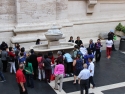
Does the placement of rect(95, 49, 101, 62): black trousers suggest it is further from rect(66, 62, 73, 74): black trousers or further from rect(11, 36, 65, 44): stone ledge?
rect(11, 36, 65, 44): stone ledge

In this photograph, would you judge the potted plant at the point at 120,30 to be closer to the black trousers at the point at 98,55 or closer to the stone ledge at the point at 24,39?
the black trousers at the point at 98,55

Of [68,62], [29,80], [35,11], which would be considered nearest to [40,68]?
[29,80]

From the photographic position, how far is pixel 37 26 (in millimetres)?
14367

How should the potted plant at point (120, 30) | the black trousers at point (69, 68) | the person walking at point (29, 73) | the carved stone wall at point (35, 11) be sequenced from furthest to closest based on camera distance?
1. the potted plant at point (120, 30)
2. the carved stone wall at point (35, 11)
3. the black trousers at point (69, 68)
4. the person walking at point (29, 73)

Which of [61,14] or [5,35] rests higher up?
[61,14]

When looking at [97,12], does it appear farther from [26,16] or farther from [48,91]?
[48,91]

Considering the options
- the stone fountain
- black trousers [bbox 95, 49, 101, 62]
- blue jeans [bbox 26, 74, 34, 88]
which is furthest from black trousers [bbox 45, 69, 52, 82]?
black trousers [bbox 95, 49, 101, 62]

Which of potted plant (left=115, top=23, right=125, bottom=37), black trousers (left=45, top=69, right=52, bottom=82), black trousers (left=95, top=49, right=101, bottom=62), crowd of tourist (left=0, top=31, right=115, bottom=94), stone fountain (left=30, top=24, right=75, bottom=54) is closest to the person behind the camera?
crowd of tourist (left=0, top=31, right=115, bottom=94)

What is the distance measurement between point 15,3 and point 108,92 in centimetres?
828

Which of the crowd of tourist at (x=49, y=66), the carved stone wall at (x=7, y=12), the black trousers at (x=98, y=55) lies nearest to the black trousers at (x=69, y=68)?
the crowd of tourist at (x=49, y=66)

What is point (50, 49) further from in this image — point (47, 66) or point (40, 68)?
point (47, 66)

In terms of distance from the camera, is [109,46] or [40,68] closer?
[40,68]

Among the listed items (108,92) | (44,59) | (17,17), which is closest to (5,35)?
(17,17)

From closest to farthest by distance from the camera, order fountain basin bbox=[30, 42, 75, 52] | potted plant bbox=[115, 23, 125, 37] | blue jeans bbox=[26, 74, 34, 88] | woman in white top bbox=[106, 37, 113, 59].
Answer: blue jeans bbox=[26, 74, 34, 88] < fountain basin bbox=[30, 42, 75, 52] < woman in white top bbox=[106, 37, 113, 59] < potted plant bbox=[115, 23, 125, 37]
